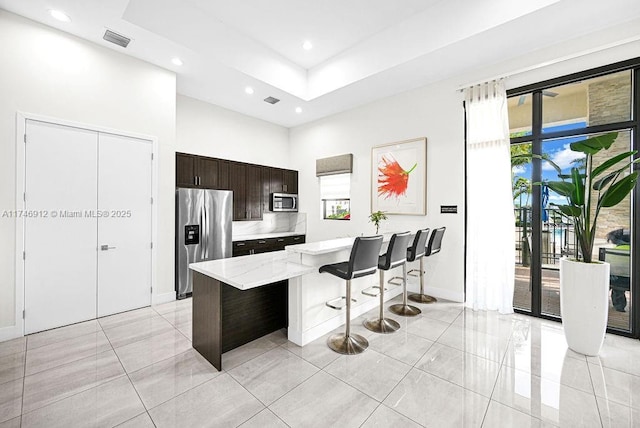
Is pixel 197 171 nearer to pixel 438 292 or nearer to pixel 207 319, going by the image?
pixel 207 319

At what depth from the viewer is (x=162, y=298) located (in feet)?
12.6

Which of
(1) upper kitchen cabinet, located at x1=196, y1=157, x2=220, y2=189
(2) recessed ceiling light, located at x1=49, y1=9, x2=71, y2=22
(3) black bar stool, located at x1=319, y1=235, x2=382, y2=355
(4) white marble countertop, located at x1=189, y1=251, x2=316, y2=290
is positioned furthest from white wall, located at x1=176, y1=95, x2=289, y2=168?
(3) black bar stool, located at x1=319, y1=235, x2=382, y2=355

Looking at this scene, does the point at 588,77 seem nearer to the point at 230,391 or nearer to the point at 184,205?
the point at 230,391

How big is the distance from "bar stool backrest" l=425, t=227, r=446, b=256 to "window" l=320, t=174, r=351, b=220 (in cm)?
188

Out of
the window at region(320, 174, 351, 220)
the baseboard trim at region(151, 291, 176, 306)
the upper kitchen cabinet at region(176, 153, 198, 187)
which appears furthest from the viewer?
the window at region(320, 174, 351, 220)

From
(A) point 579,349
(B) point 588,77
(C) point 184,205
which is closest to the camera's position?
(A) point 579,349

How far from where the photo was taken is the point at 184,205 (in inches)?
160

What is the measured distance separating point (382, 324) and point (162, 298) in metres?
3.05

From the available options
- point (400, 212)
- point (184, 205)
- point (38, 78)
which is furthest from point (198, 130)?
point (400, 212)

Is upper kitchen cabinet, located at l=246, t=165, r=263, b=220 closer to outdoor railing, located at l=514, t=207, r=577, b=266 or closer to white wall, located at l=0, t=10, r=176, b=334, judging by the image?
white wall, located at l=0, t=10, r=176, b=334

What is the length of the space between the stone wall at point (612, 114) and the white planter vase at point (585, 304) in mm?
972

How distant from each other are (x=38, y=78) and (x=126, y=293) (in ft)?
8.63

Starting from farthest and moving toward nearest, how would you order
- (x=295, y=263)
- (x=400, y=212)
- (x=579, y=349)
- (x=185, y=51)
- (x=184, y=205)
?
1. (x=400, y=212)
2. (x=184, y=205)
3. (x=185, y=51)
4. (x=295, y=263)
5. (x=579, y=349)

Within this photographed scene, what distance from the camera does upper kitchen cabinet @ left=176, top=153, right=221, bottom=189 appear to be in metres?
4.24
